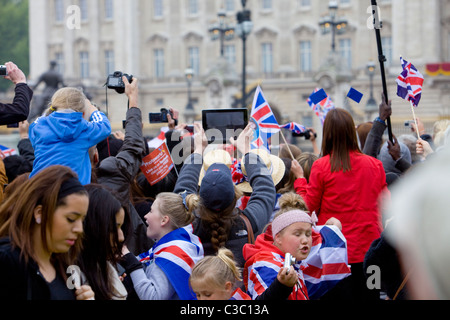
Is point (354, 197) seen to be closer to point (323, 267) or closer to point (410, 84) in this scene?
point (323, 267)

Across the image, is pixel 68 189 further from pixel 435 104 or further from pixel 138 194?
pixel 435 104

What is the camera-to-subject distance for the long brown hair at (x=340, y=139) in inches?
196

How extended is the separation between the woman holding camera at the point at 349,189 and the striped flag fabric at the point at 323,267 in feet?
2.07

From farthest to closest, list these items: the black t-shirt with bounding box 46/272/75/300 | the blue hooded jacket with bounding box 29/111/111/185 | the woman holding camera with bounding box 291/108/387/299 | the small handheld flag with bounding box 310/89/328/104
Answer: the small handheld flag with bounding box 310/89/328/104 < the woman holding camera with bounding box 291/108/387/299 < the blue hooded jacket with bounding box 29/111/111/185 < the black t-shirt with bounding box 46/272/75/300

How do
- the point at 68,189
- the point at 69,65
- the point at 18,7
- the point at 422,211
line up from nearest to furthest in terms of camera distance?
1. the point at 422,211
2. the point at 68,189
3. the point at 69,65
4. the point at 18,7

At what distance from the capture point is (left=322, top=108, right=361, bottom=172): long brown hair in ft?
16.4

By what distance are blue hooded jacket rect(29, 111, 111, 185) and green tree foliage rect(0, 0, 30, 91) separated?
63035mm

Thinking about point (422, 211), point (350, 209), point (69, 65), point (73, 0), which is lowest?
point (350, 209)

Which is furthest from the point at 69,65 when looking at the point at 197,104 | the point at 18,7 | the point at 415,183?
the point at 415,183

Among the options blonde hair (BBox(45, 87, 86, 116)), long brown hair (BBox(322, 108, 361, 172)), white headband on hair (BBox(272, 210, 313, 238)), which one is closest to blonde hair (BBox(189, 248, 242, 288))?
white headband on hair (BBox(272, 210, 313, 238))

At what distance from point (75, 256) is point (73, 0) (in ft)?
157

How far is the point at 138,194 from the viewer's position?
5609 millimetres

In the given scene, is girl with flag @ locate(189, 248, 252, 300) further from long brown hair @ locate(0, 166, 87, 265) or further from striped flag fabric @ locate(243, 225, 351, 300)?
long brown hair @ locate(0, 166, 87, 265)

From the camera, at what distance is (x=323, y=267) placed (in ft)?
13.8
